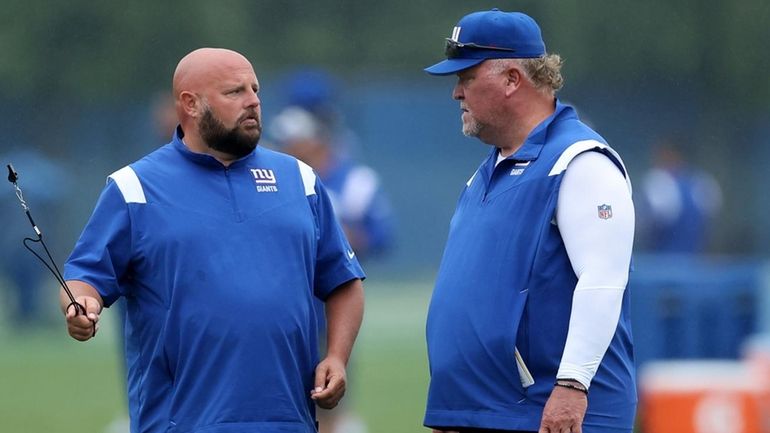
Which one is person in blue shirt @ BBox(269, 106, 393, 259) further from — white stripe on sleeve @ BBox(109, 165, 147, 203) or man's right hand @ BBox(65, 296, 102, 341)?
man's right hand @ BBox(65, 296, 102, 341)

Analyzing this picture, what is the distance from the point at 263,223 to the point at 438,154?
17714 millimetres

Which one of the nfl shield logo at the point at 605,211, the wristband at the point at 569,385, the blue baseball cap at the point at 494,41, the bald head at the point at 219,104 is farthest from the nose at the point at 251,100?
the wristband at the point at 569,385

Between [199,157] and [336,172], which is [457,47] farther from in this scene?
[336,172]

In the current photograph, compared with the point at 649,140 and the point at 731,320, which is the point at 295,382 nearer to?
the point at 731,320

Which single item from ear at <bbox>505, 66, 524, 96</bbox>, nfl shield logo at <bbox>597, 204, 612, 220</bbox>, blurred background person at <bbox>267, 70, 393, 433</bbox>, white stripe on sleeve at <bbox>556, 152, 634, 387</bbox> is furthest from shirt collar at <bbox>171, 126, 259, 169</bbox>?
blurred background person at <bbox>267, 70, 393, 433</bbox>

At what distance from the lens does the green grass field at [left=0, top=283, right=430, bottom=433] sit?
10.8 metres

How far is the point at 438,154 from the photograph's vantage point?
74.5ft

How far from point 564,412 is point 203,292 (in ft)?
3.73

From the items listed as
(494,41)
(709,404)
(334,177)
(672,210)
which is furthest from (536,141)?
(672,210)

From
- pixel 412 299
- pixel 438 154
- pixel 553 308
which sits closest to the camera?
pixel 553 308

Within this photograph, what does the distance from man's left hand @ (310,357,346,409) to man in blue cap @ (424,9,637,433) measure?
0.96 feet

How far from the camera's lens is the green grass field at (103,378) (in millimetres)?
10836

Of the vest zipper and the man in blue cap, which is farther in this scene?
the vest zipper

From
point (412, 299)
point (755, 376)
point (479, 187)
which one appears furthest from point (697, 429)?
point (412, 299)
